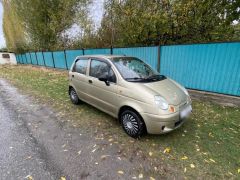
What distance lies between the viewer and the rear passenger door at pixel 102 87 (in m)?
3.63

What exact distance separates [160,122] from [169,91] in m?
0.74

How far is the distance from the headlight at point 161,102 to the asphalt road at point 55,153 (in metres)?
1.02

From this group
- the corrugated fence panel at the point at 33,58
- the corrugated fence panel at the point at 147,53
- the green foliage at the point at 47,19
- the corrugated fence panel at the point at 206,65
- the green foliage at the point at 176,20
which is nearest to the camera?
the corrugated fence panel at the point at 206,65

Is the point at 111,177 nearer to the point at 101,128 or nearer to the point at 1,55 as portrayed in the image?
the point at 101,128

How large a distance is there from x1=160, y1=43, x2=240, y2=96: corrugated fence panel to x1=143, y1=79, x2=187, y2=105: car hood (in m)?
2.38

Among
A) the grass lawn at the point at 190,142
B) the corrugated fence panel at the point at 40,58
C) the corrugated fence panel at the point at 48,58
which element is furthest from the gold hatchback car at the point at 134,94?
the corrugated fence panel at the point at 40,58

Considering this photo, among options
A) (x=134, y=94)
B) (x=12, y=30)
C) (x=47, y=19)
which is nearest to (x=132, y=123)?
(x=134, y=94)

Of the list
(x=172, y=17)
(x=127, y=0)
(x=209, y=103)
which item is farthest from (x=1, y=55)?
(x=209, y=103)

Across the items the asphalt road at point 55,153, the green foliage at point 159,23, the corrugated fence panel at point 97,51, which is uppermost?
the green foliage at point 159,23

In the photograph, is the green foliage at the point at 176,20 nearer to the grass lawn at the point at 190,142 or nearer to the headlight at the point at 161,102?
the grass lawn at the point at 190,142

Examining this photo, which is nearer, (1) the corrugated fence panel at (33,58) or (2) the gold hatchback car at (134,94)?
(2) the gold hatchback car at (134,94)

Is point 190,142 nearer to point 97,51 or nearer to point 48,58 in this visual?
point 97,51

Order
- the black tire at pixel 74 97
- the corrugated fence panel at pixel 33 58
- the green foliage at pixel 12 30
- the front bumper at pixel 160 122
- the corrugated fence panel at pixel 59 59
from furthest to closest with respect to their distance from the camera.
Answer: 1. the green foliage at pixel 12 30
2. the corrugated fence panel at pixel 33 58
3. the corrugated fence panel at pixel 59 59
4. the black tire at pixel 74 97
5. the front bumper at pixel 160 122

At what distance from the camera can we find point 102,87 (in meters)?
3.87
